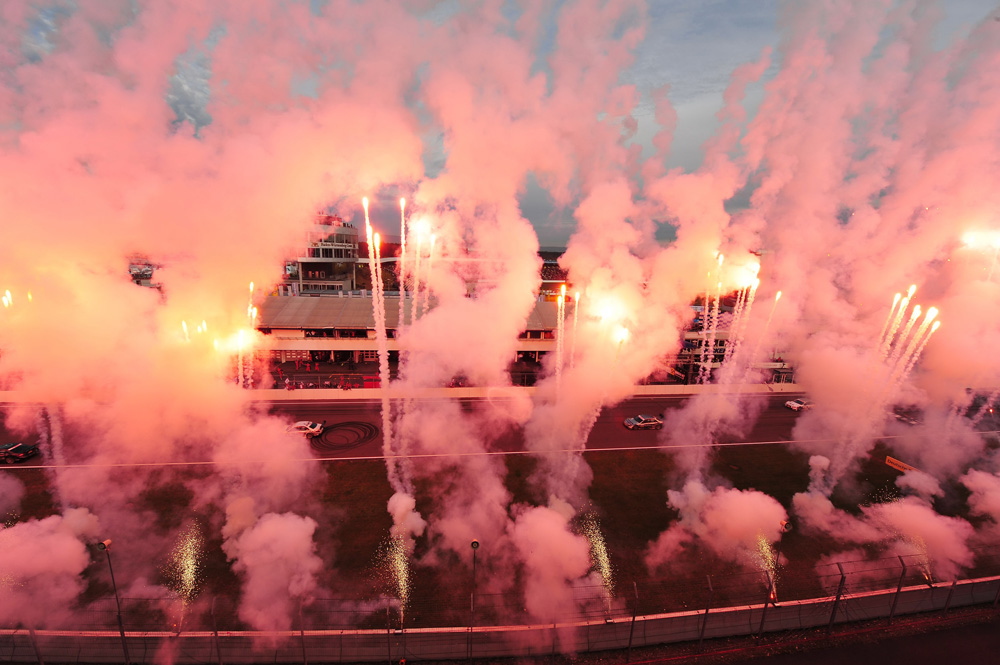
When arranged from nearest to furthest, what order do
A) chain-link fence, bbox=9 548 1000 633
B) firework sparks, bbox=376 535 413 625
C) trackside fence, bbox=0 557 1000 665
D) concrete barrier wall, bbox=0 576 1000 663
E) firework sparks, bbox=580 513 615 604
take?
concrete barrier wall, bbox=0 576 1000 663, trackside fence, bbox=0 557 1000 665, chain-link fence, bbox=9 548 1000 633, firework sparks, bbox=376 535 413 625, firework sparks, bbox=580 513 615 604

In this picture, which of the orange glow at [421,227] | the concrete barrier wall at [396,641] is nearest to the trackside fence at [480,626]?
the concrete barrier wall at [396,641]

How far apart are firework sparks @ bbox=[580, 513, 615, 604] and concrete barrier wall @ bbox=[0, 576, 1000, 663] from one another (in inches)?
74.2

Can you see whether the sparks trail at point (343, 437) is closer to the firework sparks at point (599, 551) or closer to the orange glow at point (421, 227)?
the orange glow at point (421, 227)

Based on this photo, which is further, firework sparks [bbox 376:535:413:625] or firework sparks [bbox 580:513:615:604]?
firework sparks [bbox 580:513:615:604]

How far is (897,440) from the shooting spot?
34250 millimetres

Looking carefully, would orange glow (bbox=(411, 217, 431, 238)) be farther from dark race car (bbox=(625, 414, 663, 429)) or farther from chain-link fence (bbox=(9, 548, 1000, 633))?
chain-link fence (bbox=(9, 548, 1000, 633))

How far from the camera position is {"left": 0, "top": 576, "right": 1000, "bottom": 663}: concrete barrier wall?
16.4 metres

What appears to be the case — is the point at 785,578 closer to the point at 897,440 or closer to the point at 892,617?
the point at 892,617

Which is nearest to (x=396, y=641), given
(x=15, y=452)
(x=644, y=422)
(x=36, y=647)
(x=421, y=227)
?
(x=36, y=647)

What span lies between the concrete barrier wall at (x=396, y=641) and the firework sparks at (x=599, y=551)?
6.18 ft

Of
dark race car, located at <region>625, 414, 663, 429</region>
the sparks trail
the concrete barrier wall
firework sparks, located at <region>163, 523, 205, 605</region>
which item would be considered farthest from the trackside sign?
firework sparks, located at <region>163, 523, 205, 605</region>

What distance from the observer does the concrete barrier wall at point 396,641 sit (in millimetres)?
16359

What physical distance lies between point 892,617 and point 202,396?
4192 centimetres

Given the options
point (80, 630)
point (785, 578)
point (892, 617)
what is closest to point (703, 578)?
point (785, 578)
